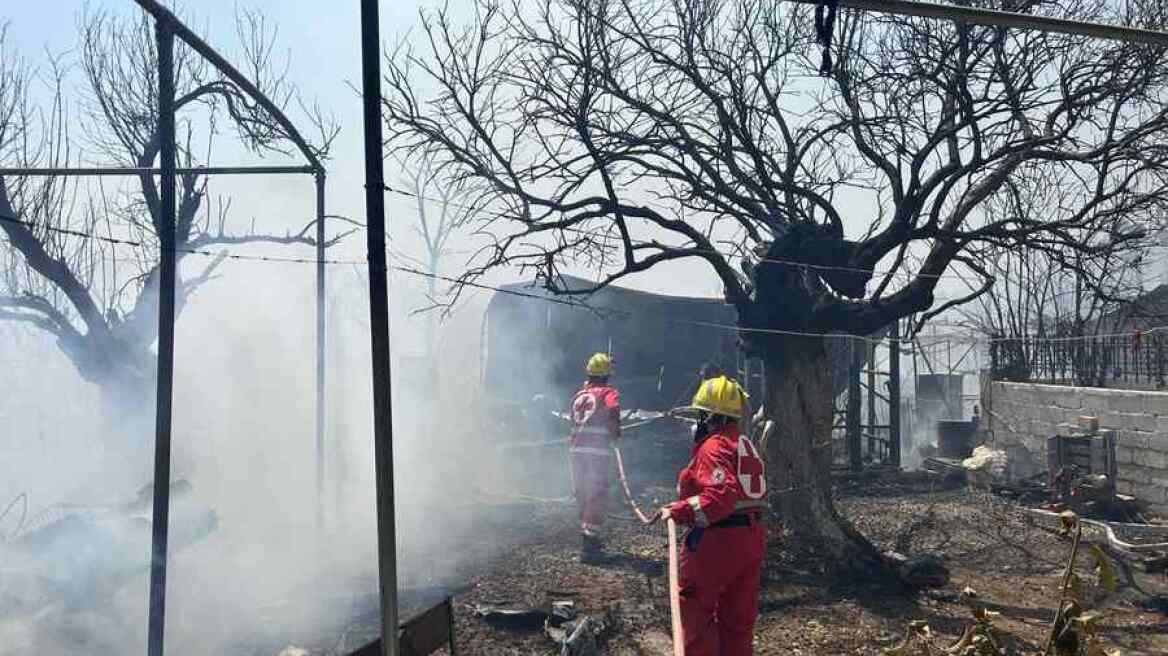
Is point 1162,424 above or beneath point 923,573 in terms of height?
above

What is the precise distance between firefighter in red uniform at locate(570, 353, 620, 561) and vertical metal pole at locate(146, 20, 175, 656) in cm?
480

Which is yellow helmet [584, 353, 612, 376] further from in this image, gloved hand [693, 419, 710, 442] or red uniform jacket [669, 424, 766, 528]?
red uniform jacket [669, 424, 766, 528]

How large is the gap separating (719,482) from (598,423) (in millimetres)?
4372

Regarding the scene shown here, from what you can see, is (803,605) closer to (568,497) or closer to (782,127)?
(782,127)

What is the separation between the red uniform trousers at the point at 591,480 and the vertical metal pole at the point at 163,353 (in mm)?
4806

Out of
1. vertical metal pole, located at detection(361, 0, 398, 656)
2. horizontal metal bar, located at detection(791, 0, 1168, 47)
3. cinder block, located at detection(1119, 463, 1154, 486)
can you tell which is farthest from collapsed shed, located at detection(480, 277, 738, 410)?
vertical metal pole, located at detection(361, 0, 398, 656)

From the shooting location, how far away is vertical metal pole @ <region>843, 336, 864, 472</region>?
15.1 m

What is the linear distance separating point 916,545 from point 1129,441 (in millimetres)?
3796

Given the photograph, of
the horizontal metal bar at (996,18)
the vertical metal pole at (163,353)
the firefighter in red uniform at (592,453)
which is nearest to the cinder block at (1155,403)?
the firefighter in red uniform at (592,453)

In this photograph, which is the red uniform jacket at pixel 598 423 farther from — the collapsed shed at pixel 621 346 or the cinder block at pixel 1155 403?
the collapsed shed at pixel 621 346

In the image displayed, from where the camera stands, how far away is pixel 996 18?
382 cm

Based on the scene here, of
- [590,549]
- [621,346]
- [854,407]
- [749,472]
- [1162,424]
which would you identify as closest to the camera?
[749,472]

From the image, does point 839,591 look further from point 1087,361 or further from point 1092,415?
point 1087,361

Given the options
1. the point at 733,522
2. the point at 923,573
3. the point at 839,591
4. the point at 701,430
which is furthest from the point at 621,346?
the point at 733,522
